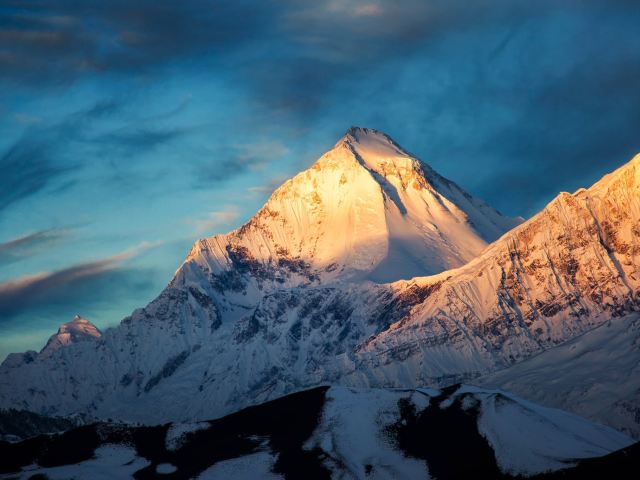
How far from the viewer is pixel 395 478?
Result: 198000 mm

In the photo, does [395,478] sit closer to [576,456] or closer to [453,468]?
[453,468]

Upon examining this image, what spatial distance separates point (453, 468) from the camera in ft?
642

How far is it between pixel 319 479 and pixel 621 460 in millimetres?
55093

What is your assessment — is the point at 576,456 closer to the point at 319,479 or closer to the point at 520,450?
the point at 520,450

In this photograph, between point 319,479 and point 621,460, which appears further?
point 319,479

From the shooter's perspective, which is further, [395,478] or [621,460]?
[395,478]

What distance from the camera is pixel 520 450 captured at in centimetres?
19812

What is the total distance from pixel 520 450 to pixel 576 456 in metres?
9.21

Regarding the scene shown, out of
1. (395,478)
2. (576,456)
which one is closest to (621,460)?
(576,456)

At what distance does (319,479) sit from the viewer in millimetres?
199625

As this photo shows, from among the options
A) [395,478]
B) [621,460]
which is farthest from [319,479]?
[621,460]

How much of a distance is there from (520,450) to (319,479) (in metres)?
33.7

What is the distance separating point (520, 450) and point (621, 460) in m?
34.6

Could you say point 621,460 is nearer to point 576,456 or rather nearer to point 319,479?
point 576,456
